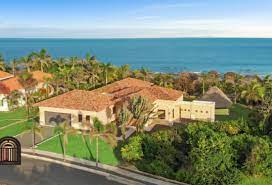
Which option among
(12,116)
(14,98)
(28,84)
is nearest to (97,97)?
(12,116)

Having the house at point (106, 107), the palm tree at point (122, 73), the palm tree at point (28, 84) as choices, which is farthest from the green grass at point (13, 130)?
the palm tree at point (122, 73)

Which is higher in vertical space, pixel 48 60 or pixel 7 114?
pixel 48 60

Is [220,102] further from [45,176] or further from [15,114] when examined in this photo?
[15,114]

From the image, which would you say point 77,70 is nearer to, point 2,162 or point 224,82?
point 224,82

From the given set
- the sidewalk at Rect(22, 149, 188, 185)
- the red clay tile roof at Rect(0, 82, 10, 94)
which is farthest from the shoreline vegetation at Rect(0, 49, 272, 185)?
the red clay tile roof at Rect(0, 82, 10, 94)

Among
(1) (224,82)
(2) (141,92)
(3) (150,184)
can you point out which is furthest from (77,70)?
(3) (150,184)

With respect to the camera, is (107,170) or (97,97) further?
(97,97)
